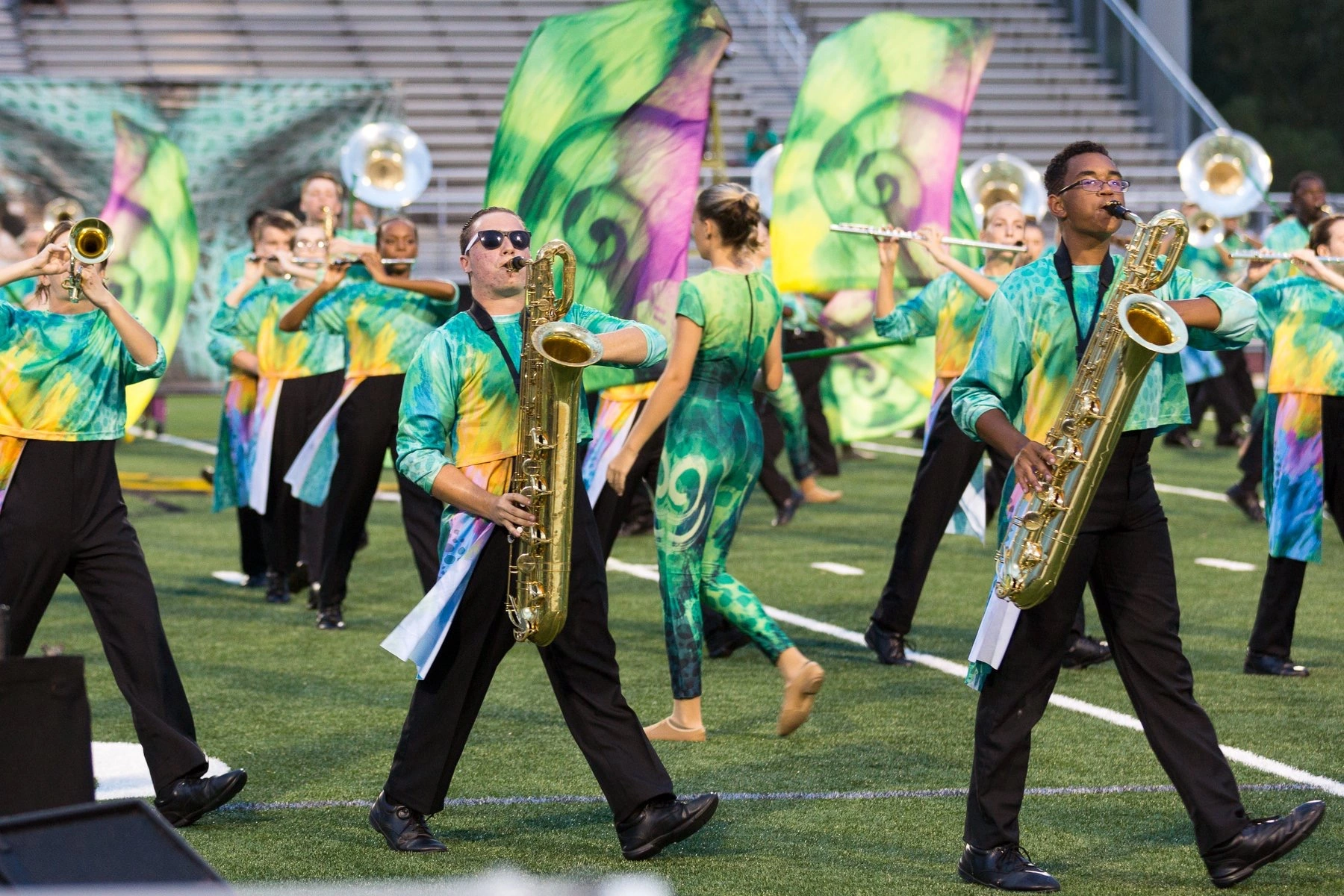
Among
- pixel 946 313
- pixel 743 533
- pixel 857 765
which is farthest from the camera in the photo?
pixel 743 533

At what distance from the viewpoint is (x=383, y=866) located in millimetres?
4676

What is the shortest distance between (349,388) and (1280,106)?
33.6m

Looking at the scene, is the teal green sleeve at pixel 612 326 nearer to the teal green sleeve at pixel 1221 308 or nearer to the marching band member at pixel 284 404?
the teal green sleeve at pixel 1221 308

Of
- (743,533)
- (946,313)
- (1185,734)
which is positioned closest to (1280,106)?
(743,533)

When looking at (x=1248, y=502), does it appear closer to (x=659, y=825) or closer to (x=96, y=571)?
(x=659, y=825)

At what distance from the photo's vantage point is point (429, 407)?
15.1ft

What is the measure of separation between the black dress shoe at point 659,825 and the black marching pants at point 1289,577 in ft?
9.85

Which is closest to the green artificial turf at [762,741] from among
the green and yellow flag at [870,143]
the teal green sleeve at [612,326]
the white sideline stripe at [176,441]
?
the teal green sleeve at [612,326]

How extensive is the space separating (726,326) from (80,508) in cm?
201

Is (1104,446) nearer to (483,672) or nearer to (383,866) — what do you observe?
(483,672)

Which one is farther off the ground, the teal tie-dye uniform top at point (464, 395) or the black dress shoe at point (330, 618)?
the teal tie-dye uniform top at point (464, 395)

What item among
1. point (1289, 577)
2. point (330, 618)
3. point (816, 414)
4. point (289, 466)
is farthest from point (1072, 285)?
point (816, 414)

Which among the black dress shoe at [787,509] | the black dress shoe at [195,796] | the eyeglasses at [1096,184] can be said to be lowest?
the black dress shoe at [787,509]

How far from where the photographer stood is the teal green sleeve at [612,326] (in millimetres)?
4688
